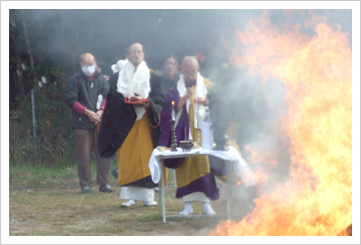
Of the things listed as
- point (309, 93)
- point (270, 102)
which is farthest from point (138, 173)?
point (309, 93)

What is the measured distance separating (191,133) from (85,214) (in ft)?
4.92

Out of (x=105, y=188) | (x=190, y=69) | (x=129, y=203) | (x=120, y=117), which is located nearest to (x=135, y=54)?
(x=120, y=117)

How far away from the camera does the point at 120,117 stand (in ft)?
→ 25.9

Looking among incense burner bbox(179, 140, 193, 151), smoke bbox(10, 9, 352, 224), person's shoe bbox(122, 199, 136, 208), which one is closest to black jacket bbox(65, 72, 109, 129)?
smoke bbox(10, 9, 352, 224)

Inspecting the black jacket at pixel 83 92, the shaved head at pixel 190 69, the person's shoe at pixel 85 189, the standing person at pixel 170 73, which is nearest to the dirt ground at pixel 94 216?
the person's shoe at pixel 85 189

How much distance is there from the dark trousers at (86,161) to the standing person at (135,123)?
1.33m

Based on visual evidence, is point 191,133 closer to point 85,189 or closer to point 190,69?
point 190,69

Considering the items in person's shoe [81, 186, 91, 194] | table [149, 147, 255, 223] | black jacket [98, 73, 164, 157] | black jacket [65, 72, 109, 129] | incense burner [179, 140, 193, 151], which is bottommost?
person's shoe [81, 186, 91, 194]

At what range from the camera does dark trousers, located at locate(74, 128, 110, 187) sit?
9.16m

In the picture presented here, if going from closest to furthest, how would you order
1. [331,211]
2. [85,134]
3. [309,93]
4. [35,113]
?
[331,211] → [309,93] → [85,134] → [35,113]

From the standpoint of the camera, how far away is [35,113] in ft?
36.8

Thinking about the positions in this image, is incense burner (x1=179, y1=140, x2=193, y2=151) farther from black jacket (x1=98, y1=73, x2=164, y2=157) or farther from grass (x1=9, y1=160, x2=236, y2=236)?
black jacket (x1=98, y1=73, x2=164, y2=157)

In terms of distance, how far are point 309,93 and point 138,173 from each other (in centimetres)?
243

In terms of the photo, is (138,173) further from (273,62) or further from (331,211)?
(331,211)
